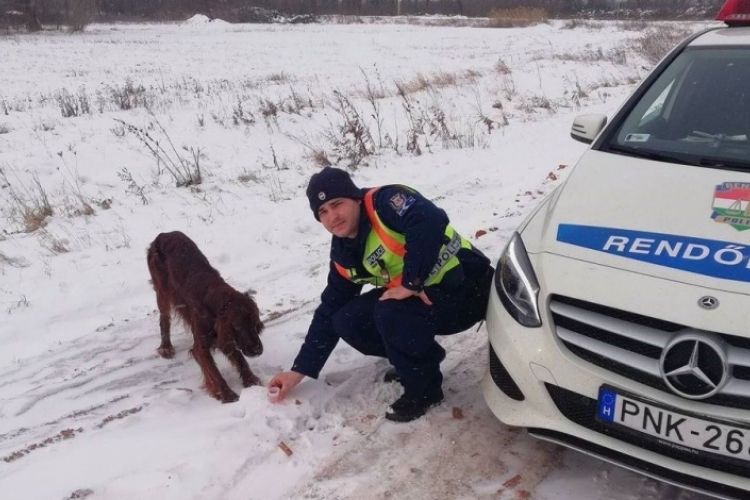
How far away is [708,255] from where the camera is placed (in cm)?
226

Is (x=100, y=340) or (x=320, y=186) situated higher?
(x=320, y=186)

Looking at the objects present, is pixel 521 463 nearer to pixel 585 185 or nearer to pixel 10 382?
pixel 585 185

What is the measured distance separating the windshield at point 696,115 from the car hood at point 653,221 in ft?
0.60

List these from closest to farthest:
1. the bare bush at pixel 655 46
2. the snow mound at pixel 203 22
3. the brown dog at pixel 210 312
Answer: the brown dog at pixel 210 312, the bare bush at pixel 655 46, the snow mound at pixel 203 22

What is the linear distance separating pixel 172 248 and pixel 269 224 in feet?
6.89

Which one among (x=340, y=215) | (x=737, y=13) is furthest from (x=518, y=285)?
(x=737, y=13)

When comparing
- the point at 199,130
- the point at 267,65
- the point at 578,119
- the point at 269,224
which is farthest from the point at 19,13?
the point at 578,119

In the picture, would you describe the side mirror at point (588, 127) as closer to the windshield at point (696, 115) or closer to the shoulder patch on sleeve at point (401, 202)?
the windshield at point (696, 115)

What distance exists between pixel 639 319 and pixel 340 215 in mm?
1364

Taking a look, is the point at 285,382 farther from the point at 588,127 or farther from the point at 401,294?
the point at 588,127

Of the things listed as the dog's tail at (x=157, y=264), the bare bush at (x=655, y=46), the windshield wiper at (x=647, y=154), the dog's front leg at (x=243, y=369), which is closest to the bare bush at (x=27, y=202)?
the dog's tail at (x=157, y=264)

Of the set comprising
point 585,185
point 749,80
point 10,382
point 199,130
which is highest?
point 749,80

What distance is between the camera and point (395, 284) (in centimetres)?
304

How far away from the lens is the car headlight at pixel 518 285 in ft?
7.95
